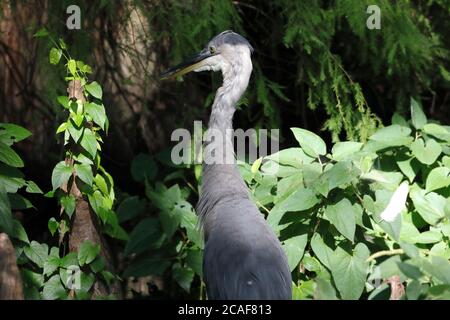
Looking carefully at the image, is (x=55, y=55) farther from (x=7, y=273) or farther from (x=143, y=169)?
(x=7, y=273)

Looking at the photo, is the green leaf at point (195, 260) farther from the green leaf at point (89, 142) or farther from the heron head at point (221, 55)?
the heron head at point (221, 55)

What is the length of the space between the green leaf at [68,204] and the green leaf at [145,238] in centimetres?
45

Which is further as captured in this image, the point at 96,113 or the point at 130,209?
the point at 130,209

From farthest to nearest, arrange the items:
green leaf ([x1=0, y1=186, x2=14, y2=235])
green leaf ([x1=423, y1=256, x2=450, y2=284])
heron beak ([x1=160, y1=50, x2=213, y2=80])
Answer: heron beak ([x1=160, y1=50, x2=213, y2=80])
green leaf ([x1=0, y1=186, x2=14, y2=235])
green leaf ([x1=423, y1=256, x2=450, y2=284])

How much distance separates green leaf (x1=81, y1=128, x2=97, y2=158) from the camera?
12.4 ft

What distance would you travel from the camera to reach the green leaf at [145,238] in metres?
4.18

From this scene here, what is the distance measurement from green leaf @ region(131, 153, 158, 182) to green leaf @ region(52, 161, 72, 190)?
656mm

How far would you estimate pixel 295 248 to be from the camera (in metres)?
3.91

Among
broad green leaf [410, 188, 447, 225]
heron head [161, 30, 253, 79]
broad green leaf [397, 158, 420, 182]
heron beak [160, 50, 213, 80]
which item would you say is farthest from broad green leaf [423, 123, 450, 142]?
heron beak [160, 50, 213, 80]

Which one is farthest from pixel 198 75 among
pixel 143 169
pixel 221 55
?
pixel 221 55

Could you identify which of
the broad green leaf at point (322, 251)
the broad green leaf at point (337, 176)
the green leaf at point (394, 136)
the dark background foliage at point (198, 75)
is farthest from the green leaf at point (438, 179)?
the dark background foliage at point (198, 75)

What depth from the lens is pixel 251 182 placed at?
172 inches

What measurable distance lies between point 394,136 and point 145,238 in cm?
143

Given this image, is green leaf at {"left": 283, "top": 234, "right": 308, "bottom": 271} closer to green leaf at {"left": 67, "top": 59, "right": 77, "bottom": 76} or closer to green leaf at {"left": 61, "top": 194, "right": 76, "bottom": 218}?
green leaf at {"left": 61, "top": 194, "right": 76, "bottom": 218}
